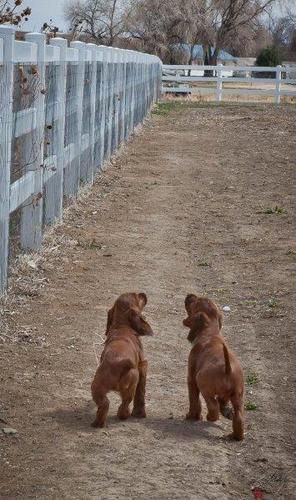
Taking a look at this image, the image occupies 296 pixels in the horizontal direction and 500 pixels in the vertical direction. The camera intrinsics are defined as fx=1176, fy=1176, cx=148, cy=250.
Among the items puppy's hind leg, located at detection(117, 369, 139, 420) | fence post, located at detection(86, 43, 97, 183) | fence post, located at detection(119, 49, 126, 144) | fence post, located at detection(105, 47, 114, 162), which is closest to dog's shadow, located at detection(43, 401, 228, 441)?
puppy's hind leg, located at detection(117, 369, 139, 420)

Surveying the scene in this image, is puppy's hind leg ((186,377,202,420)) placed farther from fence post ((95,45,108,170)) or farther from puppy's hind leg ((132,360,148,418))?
fence post ((95,45,108,170))

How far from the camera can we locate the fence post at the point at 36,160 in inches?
363

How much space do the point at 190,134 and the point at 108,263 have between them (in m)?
16.6

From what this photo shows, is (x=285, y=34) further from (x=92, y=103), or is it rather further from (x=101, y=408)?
(x=101, y=408)

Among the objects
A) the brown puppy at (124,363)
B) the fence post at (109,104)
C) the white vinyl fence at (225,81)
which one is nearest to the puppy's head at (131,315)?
the brown puppy at (124,363)

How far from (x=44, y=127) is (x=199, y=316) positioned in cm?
410

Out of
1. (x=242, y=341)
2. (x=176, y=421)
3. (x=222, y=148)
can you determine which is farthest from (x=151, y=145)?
(x=176, y=421)

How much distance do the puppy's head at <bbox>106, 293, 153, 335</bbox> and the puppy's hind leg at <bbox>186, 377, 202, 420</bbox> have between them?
384mm

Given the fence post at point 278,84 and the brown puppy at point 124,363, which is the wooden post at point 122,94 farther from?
the fence post at point 278,84

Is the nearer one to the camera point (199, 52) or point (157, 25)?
point (157, 25)

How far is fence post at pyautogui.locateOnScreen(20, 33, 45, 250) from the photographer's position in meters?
9.21

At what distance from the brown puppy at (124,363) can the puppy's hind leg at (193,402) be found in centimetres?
23

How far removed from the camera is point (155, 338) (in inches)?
296

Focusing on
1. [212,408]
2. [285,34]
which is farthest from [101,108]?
[285,34]
